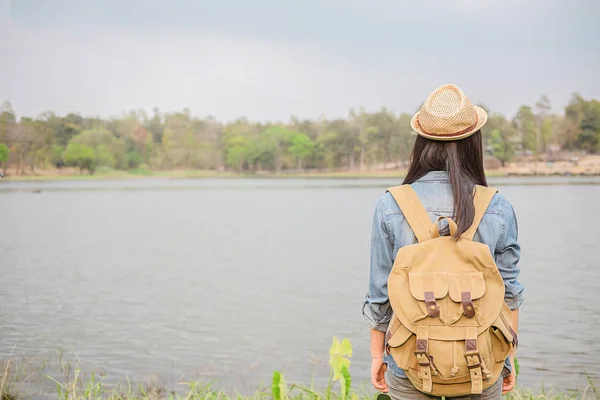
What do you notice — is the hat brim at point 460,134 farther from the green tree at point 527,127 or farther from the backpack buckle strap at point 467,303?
the green tree at point 527,127

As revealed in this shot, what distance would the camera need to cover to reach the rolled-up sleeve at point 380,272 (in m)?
1.78

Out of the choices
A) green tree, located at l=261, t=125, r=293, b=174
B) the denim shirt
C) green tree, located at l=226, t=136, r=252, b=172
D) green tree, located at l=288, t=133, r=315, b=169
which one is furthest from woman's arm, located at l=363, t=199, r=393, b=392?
green tree, located at l=261, t=125, r=293, b=174

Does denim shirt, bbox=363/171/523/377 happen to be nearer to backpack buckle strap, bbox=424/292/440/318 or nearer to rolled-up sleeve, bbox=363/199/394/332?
rolled-up sleeve, bbox=363/199/394/332

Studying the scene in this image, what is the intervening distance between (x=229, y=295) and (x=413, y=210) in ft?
27.4

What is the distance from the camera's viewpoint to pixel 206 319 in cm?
821

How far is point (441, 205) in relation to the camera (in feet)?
5.80

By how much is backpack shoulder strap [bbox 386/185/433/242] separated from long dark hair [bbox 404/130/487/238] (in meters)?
0.08

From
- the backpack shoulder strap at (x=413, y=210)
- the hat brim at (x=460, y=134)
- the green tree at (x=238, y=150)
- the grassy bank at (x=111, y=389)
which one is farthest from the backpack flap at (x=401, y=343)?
the green tree at (x=238, y=150)

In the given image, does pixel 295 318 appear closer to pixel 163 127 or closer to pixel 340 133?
pixel 340 133

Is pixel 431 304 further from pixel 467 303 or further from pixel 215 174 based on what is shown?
pixel 215 174

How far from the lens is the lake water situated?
6.36 m

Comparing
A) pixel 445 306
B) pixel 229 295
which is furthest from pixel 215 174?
pixel 445 306

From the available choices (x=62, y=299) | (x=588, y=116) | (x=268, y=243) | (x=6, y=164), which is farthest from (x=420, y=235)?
(x=588, y=116)

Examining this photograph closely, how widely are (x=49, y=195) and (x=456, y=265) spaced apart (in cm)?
3538
